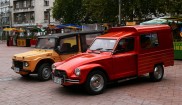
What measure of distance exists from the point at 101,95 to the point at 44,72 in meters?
3.49

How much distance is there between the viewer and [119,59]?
32.5ft

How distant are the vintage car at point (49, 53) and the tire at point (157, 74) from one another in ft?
9.69

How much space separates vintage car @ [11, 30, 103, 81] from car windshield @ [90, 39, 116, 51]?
1.87 metres

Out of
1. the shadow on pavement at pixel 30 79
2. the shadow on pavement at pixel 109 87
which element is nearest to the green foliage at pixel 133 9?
the shadow on pavement at pixel 30 79

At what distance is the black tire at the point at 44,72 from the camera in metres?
11.9

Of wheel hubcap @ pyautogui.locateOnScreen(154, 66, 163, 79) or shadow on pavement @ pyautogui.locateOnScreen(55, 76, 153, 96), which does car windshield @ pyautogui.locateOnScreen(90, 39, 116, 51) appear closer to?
shadow on pavement @ pyautogui.locateOnScreen(55, 76, 153, 96)

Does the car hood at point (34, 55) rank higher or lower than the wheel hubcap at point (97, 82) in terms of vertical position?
higher

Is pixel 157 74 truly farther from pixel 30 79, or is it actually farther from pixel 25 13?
pixel 25 13

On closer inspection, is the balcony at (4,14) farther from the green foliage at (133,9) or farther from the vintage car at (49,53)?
the vintage car at (49,53)

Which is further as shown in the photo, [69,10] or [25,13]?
[25,13]

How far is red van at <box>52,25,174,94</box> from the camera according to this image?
30.2 feet

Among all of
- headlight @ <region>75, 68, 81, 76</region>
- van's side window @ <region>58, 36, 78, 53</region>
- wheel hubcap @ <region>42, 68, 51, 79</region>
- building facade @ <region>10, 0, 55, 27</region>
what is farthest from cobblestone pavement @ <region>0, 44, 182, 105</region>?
building facade @ <region>10, 0, 55, 27</region>

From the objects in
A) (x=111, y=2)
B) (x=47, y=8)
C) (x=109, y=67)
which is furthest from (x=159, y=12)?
(x=47, y=8)

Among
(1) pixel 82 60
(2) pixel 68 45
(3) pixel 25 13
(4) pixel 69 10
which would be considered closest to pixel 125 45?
(1) pixel 82 60
